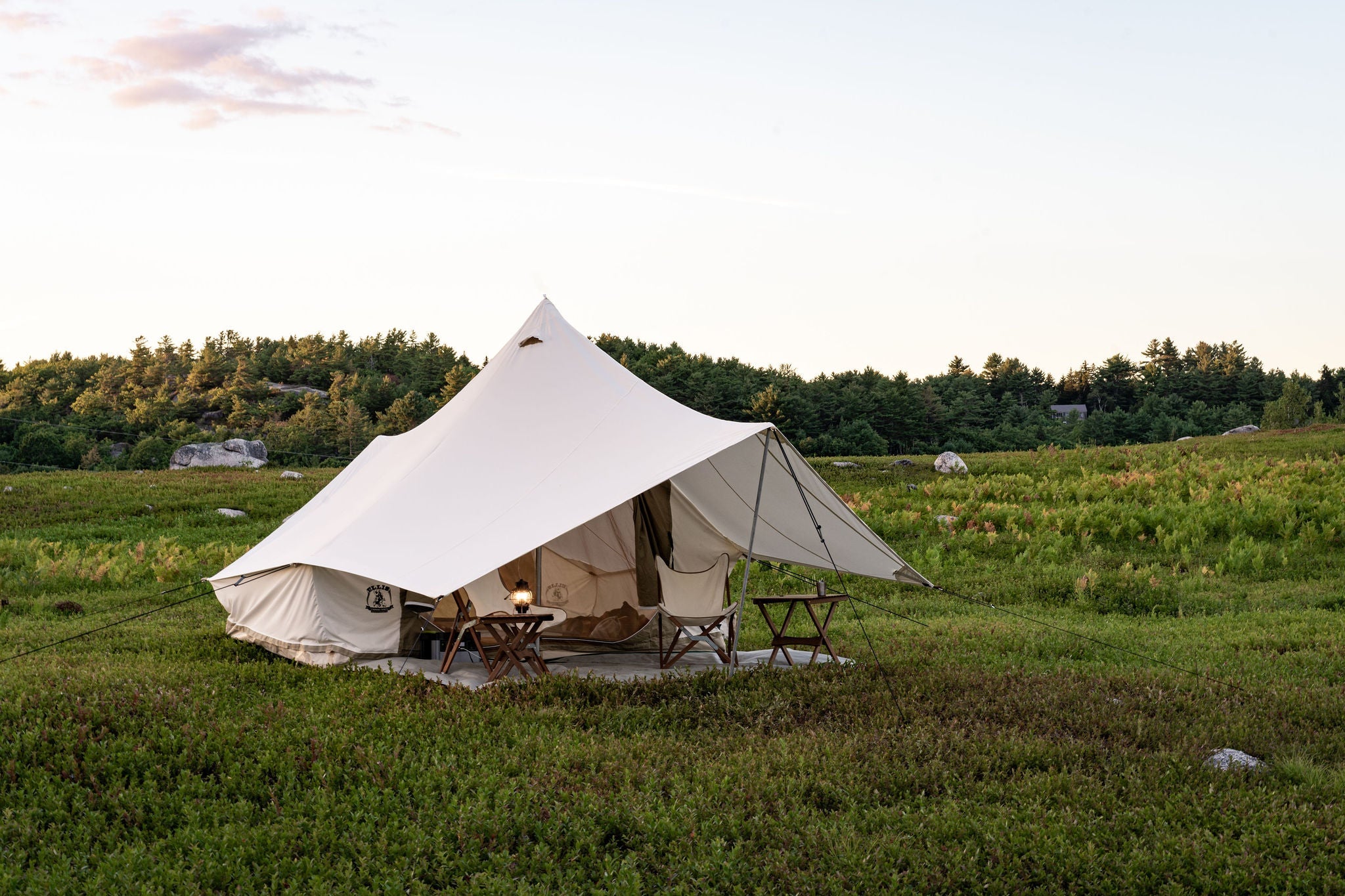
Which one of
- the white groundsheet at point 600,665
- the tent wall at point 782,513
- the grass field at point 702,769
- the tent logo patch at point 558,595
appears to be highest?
the tent wall at point 782,513

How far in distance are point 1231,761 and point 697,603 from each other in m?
4.29

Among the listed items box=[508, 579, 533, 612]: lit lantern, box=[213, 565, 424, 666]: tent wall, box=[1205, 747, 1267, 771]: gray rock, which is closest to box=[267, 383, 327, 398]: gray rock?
box=[213, 565, 424, 666]: tent wall

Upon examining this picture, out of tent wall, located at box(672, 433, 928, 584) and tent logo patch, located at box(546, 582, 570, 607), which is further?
tent logo patch, located at box(546, 582, 570, 607)

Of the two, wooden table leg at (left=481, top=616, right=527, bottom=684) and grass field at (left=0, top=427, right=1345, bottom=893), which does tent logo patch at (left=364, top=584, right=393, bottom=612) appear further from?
wooden table leg at (left=481, top=616, right=527, bottom=684)

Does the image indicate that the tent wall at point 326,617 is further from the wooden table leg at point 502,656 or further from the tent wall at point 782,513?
the tent wall at point 782,513

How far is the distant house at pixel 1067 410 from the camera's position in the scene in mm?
59347

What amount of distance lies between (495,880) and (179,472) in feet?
81.5

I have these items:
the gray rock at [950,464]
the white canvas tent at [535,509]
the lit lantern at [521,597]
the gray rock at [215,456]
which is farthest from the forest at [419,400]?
the lit lantern at [521,597]

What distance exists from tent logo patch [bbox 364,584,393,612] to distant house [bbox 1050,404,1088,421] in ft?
178

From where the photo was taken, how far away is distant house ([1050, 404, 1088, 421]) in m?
59.3

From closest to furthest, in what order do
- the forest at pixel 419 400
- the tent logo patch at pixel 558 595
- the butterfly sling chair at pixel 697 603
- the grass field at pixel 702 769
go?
the grass field at pixel 702 769 < the butterfly sling chair at pixel 697 603 < the tent logo patch at pixel 558 595 < the forest at pixel 419 400

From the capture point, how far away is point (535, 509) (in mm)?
7051

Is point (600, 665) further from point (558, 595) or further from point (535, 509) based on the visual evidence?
point (535, 509)

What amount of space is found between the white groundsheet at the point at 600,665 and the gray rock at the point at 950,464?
14.4 meters
